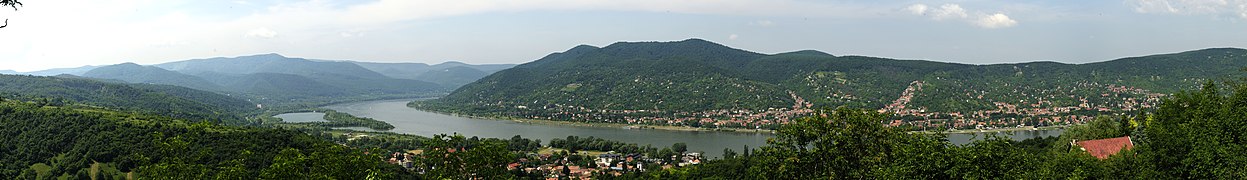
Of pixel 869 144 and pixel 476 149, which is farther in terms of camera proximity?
pixel 476 149

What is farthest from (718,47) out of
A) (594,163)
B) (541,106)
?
(594,163)

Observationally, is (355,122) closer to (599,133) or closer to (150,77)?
(599,133)

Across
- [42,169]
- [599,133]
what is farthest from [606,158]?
[42,169]

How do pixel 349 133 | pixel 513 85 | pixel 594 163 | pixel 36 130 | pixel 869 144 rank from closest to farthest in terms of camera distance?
1. pixel 869 144
2. pixel 36 130
3. pixel 594 163
4. pixel 349 133
5. pixel 513 85

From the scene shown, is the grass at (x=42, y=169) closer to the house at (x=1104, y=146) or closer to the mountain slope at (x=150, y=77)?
the house at (x=1104, y=146)

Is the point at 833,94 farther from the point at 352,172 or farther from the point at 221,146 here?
the point at 352,172

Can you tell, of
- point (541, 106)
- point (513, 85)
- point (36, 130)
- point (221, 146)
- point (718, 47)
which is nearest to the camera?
point (221, 146)

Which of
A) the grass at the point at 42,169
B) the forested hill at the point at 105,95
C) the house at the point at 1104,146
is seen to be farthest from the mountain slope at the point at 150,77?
the house at the point at 1104,146

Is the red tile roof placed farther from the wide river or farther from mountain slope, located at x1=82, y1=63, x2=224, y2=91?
mountain slope, located at x1=82, y1=63, x2=224, y2=91
